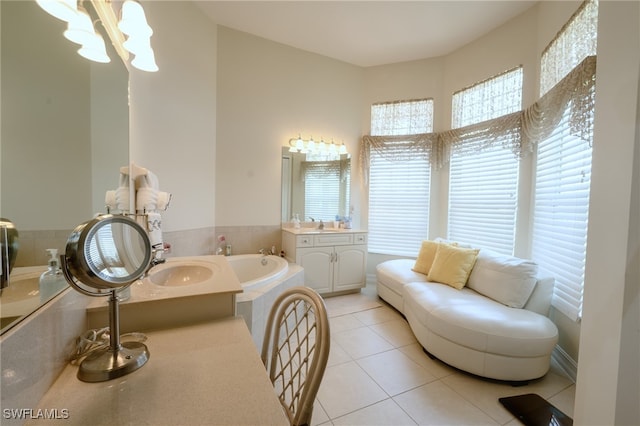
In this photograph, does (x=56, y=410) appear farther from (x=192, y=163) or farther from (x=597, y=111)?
(x=192, y=163)

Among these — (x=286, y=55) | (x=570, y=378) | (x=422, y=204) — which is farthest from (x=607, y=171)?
(x=286, y=55)

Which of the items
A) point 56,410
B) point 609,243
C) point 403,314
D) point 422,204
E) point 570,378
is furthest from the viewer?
point 422,204

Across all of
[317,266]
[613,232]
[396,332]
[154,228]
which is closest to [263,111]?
[317,266]

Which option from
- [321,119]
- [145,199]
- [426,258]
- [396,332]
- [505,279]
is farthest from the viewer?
[321,119]

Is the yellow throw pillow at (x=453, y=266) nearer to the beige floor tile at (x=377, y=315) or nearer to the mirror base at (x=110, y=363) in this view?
the beige floor tile at (x=377, y=315)

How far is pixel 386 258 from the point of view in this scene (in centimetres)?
382

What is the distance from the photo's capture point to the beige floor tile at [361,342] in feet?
6.98

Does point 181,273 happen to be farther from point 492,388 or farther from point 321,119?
point 321,119

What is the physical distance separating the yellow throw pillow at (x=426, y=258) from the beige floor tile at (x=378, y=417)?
162cm

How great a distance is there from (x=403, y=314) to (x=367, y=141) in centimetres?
243

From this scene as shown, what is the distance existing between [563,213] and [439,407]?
175cm

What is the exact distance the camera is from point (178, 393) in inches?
27.0

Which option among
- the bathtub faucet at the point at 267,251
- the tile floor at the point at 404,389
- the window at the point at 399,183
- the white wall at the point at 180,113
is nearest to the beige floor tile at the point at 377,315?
the tile floor at the point at 404,389

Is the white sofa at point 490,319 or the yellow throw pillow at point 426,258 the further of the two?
the yellow throw pillow at point 426,258
